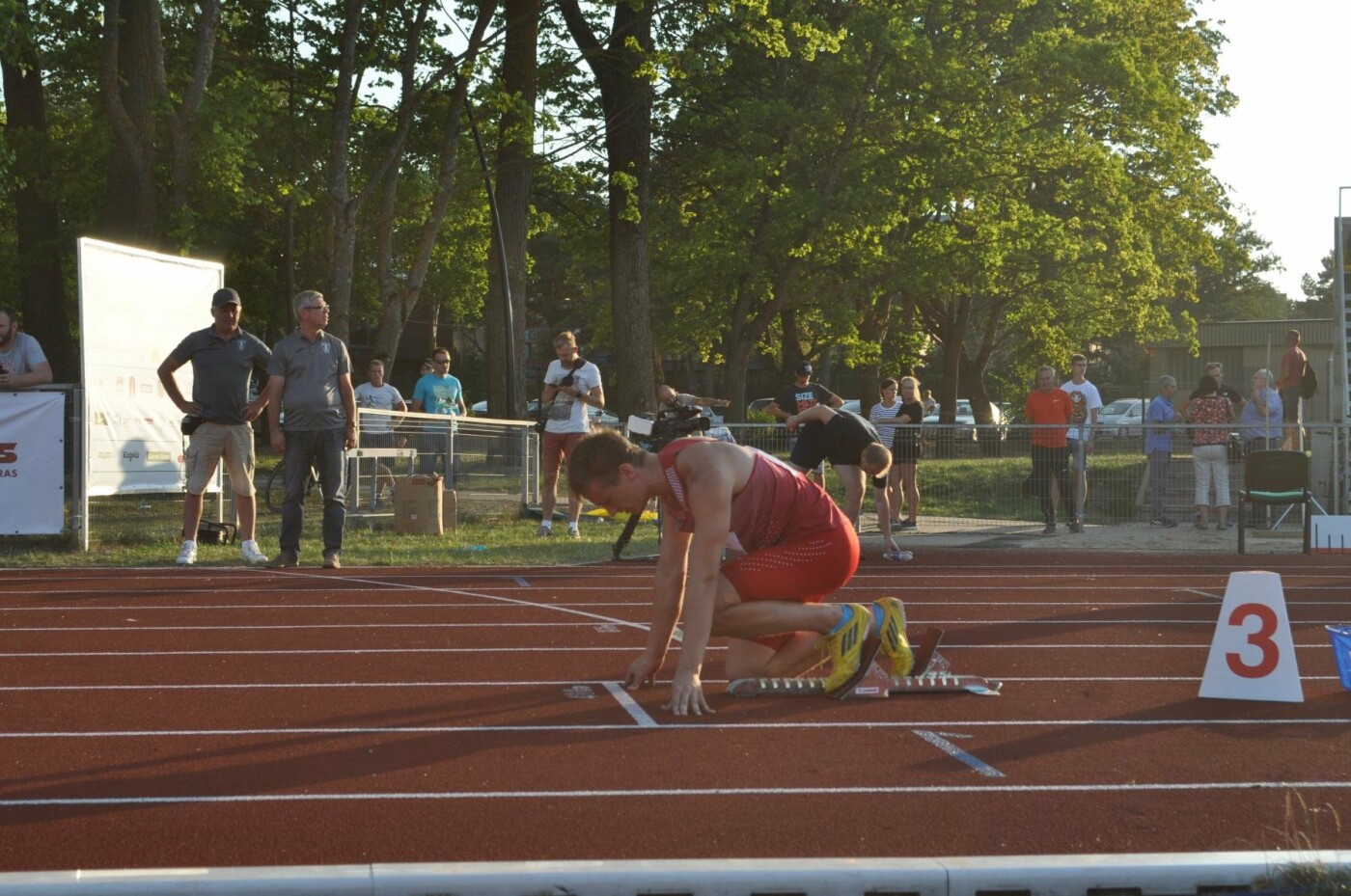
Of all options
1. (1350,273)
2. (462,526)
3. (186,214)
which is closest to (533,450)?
(462,526)

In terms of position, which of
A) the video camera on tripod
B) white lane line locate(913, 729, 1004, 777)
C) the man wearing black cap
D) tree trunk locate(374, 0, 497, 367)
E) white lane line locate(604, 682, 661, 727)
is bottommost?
white lane line locate(913, 729, 1004, 777)

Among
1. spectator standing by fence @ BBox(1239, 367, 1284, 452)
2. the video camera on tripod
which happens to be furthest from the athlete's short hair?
spectator standing by fence @ BBox(1239, 367, 1284, 452)

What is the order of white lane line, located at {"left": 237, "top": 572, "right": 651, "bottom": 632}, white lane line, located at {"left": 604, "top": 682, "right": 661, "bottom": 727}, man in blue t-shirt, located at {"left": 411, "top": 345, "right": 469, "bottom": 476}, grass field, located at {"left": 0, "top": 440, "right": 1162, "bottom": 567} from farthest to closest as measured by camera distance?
man in blue t-shirt, located at {"left": 411, "top": 345, "right": 469, "bottom": 476}, grass field, located at {"left": 0, "top": 440, "right": 1162, "bottom": 567}, white lane line, located at {"left": 237, "top": 572, "right": 651, "bottom": 632}, white lane line, located at {"left": 604, "top": 682, "right": 661, "bottom": 727}

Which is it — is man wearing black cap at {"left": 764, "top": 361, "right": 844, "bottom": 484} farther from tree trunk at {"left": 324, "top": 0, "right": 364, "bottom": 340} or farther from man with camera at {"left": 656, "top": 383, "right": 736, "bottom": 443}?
tree trunk at {"left": 324, "top": 0, "right": 364, "bottom": 340}

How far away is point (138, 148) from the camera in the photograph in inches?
744

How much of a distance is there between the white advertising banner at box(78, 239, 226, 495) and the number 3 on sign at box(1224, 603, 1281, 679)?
9165 millimetres

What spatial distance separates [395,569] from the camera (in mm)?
12789

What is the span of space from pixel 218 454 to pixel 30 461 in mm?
1830

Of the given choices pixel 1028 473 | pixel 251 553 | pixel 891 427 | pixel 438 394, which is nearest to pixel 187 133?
pixel 438 394

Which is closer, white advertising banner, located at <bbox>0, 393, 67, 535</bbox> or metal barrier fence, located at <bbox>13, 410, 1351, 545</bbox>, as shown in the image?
white advertising banner, located at <bbox>0, 393, 67, 535</bbox>

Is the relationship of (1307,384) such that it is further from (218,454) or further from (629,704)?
(629,704)

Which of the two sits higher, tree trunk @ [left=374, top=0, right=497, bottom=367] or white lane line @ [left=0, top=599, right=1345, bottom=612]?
tree trunk @ [left=374, top=0, right=497, bottom=367]

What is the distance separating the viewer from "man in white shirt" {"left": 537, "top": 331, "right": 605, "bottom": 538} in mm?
15109

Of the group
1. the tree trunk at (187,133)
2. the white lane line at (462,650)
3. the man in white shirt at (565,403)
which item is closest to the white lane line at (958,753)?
the white lane line at (462,650)
